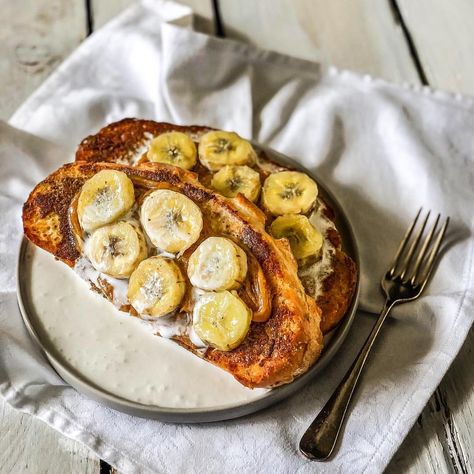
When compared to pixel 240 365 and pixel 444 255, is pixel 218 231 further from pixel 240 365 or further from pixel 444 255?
pixel 444 255

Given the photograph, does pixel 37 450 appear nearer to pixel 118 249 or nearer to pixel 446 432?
pixel 118 249

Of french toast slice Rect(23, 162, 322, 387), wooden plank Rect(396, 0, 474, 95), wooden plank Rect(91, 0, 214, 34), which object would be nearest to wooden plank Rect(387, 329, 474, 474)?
french toast slice Rect(23, 162, 322, 387)

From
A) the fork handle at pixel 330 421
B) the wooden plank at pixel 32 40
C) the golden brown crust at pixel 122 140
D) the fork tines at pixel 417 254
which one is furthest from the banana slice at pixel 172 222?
the wooden plank at pixel 32 40

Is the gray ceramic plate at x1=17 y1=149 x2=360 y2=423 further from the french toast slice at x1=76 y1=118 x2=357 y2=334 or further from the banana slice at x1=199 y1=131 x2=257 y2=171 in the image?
the banana slice at x1=199 y1=131 x2=257 y2=171

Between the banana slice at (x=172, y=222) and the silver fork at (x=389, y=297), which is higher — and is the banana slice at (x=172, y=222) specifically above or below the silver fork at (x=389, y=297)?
above

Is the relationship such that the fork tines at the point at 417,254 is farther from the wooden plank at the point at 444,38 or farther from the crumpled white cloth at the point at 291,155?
the wooden plank at the point at 444,38

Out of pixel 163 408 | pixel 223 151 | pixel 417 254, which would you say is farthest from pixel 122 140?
pixel 417 254
